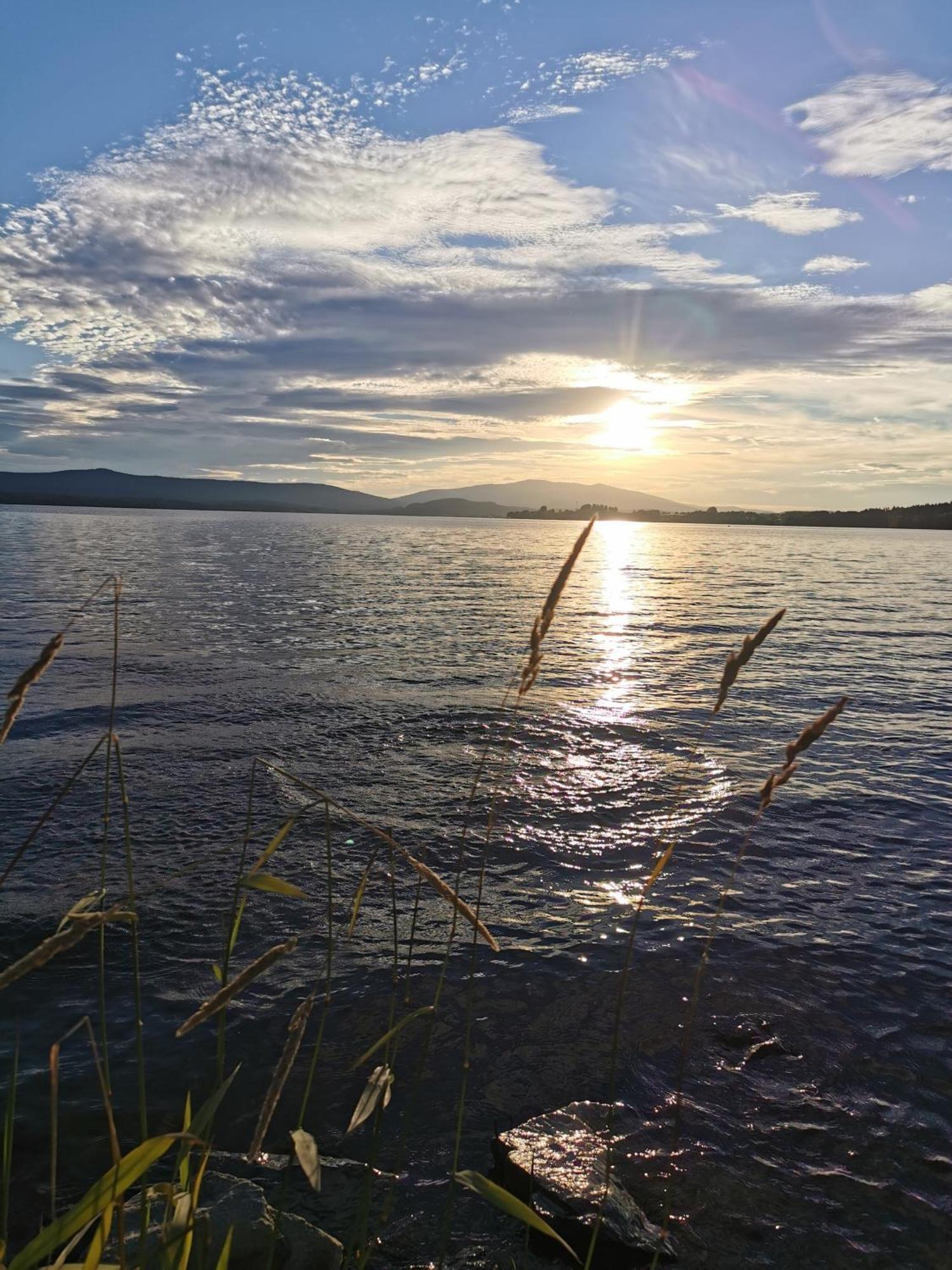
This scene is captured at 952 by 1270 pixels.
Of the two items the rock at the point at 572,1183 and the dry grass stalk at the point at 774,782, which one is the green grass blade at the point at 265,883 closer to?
the dry grass stalk at the point at 774,782

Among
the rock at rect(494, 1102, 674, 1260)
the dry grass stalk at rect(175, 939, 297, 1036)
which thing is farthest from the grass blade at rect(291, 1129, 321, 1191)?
the rock at rect(494, 1102, 674, 1260)

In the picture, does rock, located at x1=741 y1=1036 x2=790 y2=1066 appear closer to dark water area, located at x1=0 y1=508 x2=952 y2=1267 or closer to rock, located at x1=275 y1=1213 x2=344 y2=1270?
dark water area, located at x1=0 y1=508 x2=952 y2=1267

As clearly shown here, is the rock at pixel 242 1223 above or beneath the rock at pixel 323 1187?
above

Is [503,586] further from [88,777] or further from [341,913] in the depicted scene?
[341,913]

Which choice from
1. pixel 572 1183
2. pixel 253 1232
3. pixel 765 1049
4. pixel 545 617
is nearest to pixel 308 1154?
pixel 545 617

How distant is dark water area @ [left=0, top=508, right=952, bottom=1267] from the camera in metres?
4.76

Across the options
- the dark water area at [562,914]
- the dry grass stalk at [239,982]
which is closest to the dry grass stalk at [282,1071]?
the dry grass stalk at [239,982]

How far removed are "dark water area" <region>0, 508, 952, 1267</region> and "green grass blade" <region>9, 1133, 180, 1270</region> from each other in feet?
1.81

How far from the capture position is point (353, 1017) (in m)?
5.95

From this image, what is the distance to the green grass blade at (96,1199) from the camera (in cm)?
181

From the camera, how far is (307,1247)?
3604 mm

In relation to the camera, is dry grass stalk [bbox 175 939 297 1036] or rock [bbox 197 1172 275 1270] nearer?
dry grass stalk [bbox 175 939 297 1036]

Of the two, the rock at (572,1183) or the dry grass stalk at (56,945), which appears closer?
the dry grass stalk at (56,945)

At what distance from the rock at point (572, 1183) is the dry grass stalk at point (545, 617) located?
102 inches
